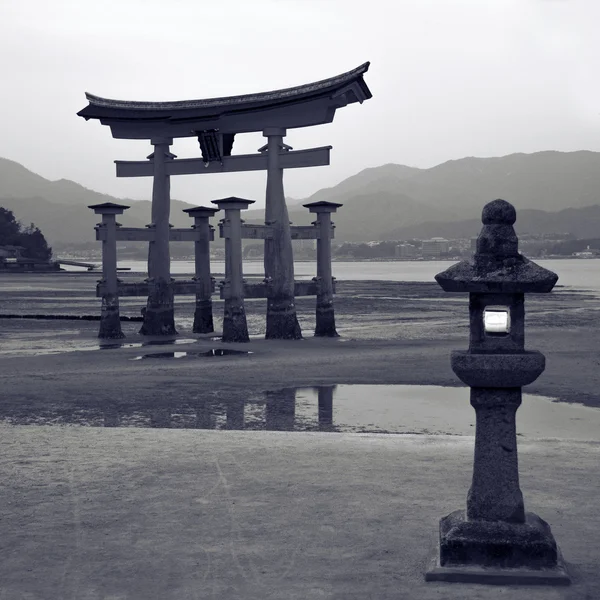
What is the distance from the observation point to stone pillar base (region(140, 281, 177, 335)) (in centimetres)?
2088

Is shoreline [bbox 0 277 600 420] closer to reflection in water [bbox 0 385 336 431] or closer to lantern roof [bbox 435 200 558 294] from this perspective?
reflection in water [bbox 0 385 336 431]

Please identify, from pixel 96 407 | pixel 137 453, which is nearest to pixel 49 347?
pixel 96 407

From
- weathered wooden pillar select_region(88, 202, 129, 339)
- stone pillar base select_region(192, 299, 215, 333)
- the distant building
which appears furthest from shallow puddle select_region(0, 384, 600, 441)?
the distant building

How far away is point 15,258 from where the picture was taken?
10938 cm

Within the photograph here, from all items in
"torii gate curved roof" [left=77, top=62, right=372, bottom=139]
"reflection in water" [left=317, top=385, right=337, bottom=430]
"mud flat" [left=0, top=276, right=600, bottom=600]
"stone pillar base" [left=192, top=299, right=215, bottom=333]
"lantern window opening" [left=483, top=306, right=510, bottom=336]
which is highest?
"torii gate curved roof" [left=77, top=62, right=372, bottom=139]

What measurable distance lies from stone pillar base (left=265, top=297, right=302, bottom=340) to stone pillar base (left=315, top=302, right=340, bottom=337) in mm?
1125

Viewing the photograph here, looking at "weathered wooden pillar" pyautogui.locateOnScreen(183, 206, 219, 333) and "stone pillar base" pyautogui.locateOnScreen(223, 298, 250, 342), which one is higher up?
"weathered wooden pillar" pyautogui.locateOnScreen(183, 206, 219, 333)

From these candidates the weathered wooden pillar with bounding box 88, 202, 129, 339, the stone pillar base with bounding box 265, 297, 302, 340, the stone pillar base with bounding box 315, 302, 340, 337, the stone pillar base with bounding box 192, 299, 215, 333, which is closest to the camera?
the stone pillar base with bounding box 265, 297, 302, 340

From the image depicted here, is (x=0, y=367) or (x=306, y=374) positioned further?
(x=0, y=367)

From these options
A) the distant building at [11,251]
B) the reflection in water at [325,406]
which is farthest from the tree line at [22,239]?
the reflection in water at [325,406]

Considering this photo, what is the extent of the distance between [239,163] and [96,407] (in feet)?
35.1

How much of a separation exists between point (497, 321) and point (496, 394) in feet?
1.34

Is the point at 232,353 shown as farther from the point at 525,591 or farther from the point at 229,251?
the point at 525,591

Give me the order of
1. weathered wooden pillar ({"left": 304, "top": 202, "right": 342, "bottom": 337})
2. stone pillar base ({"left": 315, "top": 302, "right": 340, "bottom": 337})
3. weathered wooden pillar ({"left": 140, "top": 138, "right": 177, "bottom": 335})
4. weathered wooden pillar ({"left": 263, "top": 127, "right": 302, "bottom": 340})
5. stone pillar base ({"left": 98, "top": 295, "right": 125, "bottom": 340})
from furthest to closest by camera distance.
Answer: weathered wooden pillar ({"left": 140, "top": 138, "right": 177, "bottom": 335}) < stone pillar base ({"left": 315, "top": 302, "right": 340, "bottom": 337}) < stone pillar base ({"left": 98, "top": 295, "right": 125, "bottom": 340}) < weathered wooden pillar ({"left": 304, "top": 202, "right": 342, "bottom": 337}) < weathered wooden pillar ({"left": 263, "top": 127, "right": 302, "bottom": 340})
